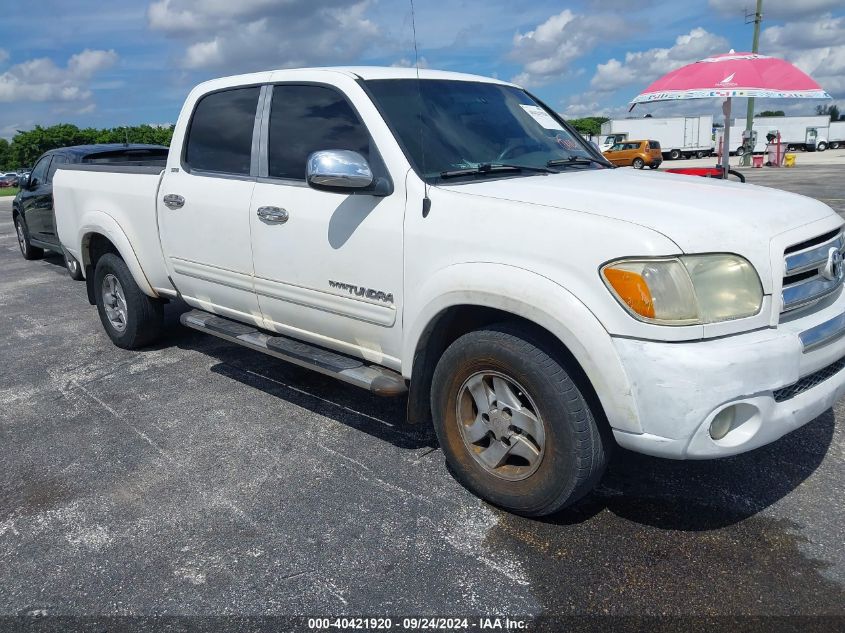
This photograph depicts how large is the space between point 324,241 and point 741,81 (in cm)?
850

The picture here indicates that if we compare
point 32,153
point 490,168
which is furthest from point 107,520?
point 32,153

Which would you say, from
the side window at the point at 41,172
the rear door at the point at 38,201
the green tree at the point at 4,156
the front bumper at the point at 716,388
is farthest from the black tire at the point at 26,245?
the green tree at the point at 4,156

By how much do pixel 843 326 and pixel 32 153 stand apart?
91448 mm

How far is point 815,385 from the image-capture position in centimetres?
284

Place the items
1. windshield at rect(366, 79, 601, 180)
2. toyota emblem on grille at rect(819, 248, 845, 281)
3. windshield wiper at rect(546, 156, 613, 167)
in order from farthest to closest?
Answer: windshield wiper at rect(546, 156, 613, 167), windshield at rect(366, 79, 601, 180), toyota emblem on grille at rect(819, 248, 845, 281)

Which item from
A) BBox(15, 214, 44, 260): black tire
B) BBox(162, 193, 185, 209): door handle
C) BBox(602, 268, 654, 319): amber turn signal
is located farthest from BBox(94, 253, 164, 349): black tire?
BBox(15, 214, 44, 260): black tire

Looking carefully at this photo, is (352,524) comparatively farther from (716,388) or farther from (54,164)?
(54,164)

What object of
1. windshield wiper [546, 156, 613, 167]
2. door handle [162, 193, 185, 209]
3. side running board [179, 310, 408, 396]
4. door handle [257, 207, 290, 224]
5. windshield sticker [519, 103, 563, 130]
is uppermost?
windshield sticker [519, 103, 563, 130]

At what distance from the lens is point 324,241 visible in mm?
3660

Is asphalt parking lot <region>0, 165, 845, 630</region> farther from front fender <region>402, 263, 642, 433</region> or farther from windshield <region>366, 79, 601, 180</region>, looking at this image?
windshield <region>366, 79, 601, 180</region>

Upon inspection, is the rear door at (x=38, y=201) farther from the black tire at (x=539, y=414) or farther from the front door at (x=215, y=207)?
the black tire at (x=539, y=414)

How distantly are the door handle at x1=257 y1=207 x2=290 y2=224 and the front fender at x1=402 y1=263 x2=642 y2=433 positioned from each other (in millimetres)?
1128

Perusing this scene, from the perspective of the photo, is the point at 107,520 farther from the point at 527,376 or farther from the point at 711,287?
the point at 711,287

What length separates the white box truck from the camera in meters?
47.6
